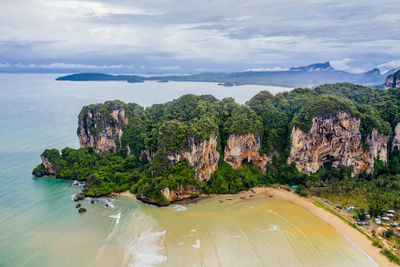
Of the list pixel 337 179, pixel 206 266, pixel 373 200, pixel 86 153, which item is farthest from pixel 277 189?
pixel 86 153

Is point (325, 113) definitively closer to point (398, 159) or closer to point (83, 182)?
point (398, 159)

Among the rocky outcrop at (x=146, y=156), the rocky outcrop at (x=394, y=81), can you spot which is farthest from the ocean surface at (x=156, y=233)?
the rocky outcrop at (x=394, y=81)

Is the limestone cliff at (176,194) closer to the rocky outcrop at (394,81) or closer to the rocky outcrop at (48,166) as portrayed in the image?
the rocky outcrop at (48,166)

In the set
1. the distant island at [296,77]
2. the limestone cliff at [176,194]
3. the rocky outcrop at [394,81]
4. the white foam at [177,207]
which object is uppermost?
the distant island at [296,77]

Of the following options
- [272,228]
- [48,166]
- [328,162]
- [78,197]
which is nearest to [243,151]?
[328,162]

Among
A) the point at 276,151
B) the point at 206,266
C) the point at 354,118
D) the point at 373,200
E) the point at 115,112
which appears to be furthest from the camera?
the point at 115,112

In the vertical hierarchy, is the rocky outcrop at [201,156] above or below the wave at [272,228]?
above

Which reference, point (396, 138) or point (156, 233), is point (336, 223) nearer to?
point (156, 233)
